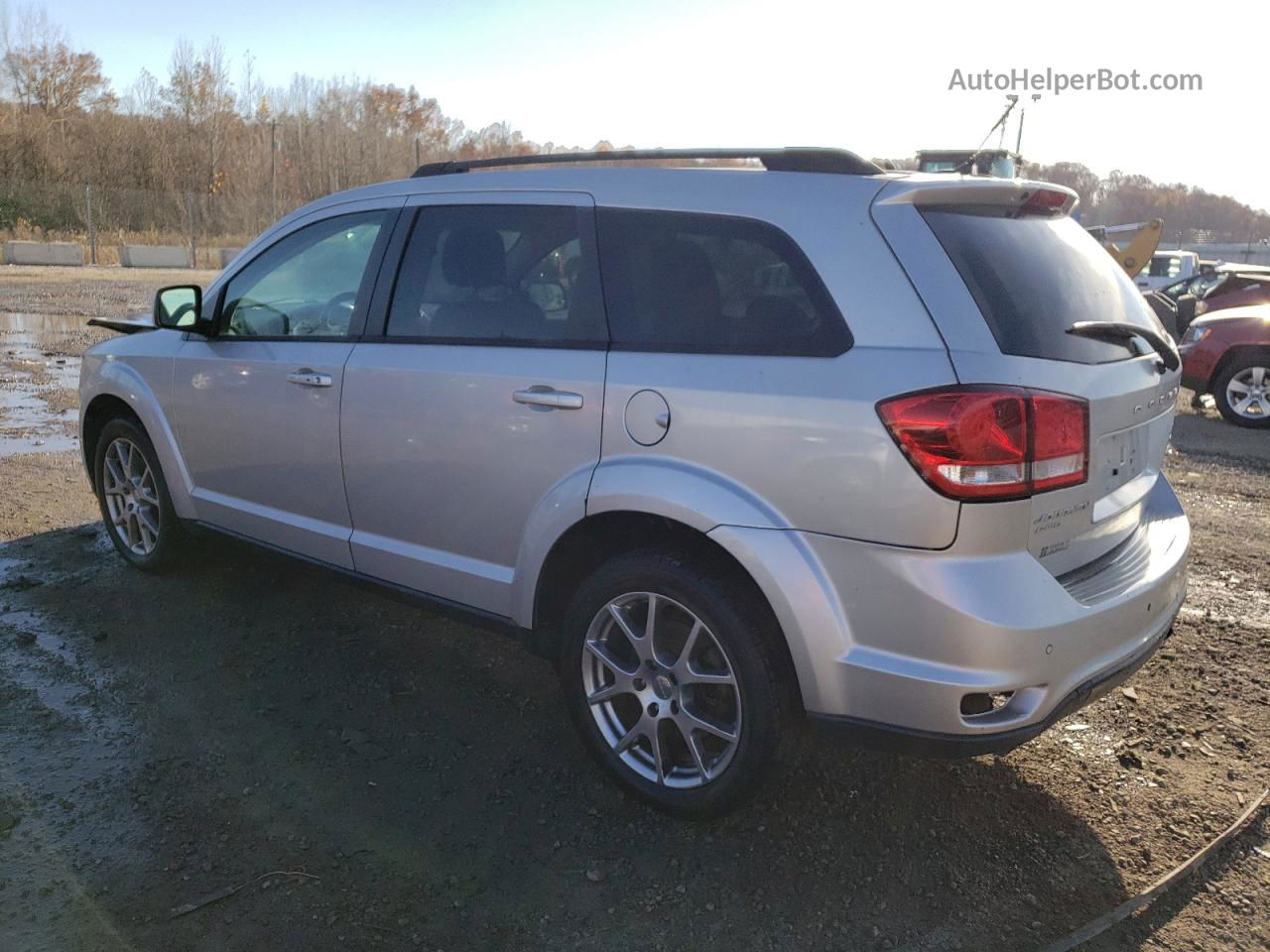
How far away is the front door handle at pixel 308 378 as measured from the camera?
3.88m

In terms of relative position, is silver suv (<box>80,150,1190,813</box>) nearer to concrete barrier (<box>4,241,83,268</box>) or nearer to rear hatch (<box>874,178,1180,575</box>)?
rear hatch (<box>874,178,1180,575</box>)

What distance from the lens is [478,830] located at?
306cm

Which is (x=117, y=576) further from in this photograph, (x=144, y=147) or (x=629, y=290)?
(x=144, y=147)

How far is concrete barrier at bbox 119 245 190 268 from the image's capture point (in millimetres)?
35594

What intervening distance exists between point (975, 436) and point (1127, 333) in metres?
0.83

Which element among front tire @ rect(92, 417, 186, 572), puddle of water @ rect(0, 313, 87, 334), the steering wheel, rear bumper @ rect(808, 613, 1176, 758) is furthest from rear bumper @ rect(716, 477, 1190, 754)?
puddle of water @ rect(0, 313, 87, 334)

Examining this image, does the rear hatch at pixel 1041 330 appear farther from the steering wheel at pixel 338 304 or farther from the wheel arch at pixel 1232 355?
the wheel arch at pixel 1232 355

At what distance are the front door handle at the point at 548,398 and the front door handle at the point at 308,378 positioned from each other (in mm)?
975

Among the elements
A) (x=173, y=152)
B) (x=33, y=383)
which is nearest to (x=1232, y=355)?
(x=33, y=383)

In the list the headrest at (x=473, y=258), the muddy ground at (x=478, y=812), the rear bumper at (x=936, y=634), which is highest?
the headrest at (x=473, y=258)

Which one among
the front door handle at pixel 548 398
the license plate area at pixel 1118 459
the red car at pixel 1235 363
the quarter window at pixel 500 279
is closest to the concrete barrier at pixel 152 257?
the red car at pixel 1235 363

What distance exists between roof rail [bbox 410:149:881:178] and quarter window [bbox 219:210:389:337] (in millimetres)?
382

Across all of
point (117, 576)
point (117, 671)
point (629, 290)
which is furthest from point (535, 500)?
point (117, 576)

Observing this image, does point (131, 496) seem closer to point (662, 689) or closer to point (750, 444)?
point (662, 689)
